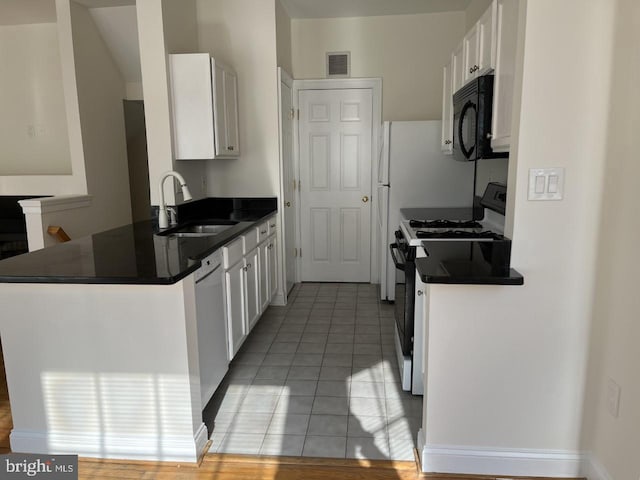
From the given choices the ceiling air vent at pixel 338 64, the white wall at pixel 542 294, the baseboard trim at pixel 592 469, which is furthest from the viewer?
the ceiling air vent at pixel 338 64

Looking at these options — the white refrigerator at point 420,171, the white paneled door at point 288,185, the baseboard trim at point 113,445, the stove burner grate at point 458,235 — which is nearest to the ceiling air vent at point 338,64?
the white paneled door at point 288,185

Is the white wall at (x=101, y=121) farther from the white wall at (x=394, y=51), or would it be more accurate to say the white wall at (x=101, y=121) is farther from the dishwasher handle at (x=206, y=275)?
the dishwasher handle at (x=206, y=275)

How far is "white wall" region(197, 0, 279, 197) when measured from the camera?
399 centimetres

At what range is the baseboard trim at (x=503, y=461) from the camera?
1.92 m

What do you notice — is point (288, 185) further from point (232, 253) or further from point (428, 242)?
point (428, 242)

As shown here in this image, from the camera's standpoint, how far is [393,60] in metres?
4.67

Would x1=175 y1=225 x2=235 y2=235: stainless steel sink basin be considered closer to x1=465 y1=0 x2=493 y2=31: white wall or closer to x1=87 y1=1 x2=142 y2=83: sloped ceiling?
x1=87 y1=1 x2=142 y2=83: sloped ceiling

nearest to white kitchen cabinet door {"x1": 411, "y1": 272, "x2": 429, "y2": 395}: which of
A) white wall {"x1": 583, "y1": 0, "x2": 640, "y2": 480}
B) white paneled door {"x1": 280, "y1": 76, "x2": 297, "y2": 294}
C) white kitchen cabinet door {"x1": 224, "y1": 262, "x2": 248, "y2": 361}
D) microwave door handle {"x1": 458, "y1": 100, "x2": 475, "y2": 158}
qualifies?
microwave door handle {"x1": 458, "y1": 100, "x2": 475, "y2": 158}

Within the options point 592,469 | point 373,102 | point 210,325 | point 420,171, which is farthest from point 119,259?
point 373,102

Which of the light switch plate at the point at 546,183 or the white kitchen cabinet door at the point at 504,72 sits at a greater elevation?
the white kitchen cabinet door at the point at 504,72

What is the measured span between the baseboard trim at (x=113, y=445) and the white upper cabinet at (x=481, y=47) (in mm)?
2292

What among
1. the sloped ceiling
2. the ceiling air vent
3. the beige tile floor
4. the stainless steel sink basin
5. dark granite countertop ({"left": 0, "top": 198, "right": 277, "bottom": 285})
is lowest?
the beige tile floor

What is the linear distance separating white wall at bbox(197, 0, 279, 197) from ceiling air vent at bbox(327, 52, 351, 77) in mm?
893

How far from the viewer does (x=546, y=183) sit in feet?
5.86
